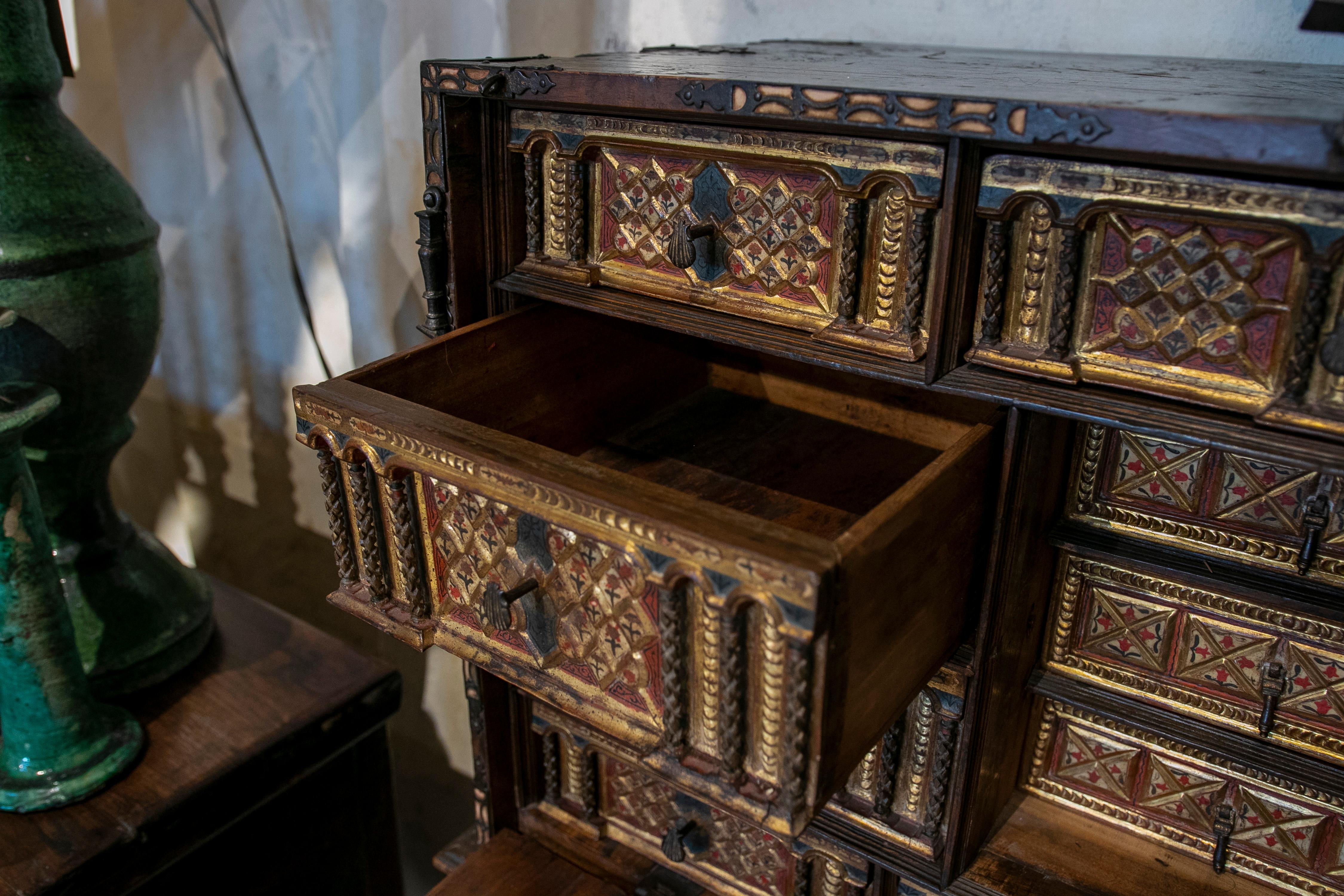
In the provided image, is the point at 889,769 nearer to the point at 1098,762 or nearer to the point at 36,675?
the point at 1098,762

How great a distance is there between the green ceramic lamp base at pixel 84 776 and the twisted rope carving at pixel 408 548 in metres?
0.54

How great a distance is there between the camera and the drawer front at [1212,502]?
76cm

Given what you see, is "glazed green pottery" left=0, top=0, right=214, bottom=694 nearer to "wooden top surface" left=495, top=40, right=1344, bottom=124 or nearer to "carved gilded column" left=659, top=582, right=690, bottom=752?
"wooden top surface" left=495, top=40, right=1344, bottom=124

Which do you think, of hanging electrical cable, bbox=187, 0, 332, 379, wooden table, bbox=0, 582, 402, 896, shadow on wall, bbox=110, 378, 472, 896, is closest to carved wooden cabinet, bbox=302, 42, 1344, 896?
wooden table, bbox=0, 582, 402, 896

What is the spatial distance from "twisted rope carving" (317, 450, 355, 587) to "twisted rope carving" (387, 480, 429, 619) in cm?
5

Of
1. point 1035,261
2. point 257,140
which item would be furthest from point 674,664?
point 257,140

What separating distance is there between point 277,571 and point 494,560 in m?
1.34

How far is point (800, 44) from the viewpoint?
1.08 m

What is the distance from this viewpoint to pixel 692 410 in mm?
A: 1100

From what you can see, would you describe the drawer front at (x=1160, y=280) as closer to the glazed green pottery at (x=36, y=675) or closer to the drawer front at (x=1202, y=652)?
the drawer front at (x=1202, y=652)

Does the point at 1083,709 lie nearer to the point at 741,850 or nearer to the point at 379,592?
the point at 741,850

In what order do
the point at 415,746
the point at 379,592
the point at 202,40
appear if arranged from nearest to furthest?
the point at 379,592, the point at 202,40, the point at 415,746

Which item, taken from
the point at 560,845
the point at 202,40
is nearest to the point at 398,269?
the point at 202,40

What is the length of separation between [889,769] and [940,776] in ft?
0.16
